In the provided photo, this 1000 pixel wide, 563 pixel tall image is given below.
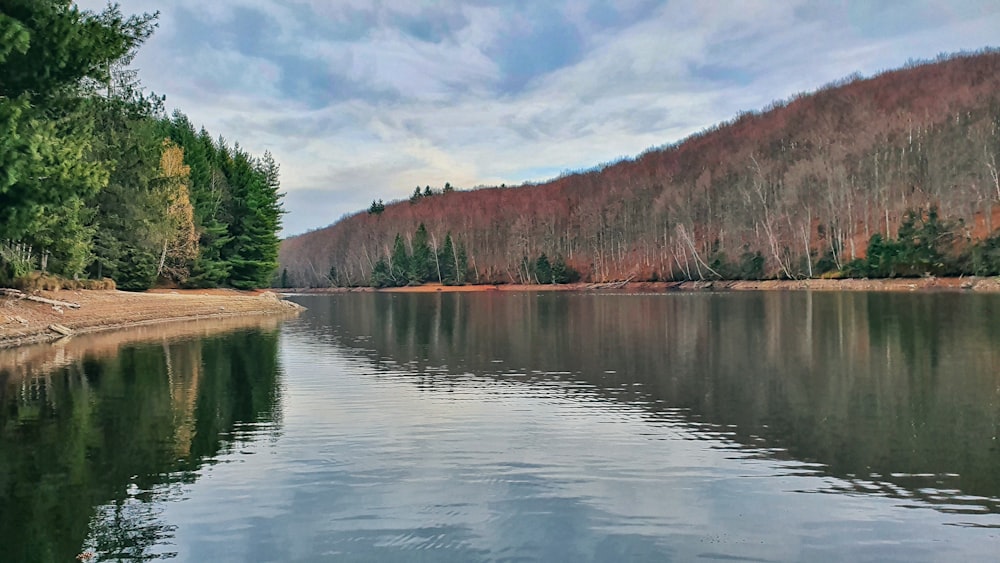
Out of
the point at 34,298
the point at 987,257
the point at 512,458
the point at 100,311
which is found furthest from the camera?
the point at 987,257

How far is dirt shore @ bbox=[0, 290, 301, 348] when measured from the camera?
31047mm

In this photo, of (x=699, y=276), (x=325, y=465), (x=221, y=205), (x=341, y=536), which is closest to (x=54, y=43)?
(x=325, y=465)

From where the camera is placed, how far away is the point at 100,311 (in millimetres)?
38562

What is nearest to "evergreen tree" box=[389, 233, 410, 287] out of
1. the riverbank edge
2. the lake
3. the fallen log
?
the riverbank edge

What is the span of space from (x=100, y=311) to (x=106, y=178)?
55.3 feet

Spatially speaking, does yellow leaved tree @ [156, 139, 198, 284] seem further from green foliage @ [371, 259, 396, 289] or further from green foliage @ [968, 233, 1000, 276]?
green foliage @ [371, 259, 396, 289]

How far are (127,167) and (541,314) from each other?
2815cm

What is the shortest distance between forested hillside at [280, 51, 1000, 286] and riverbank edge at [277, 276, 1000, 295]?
1786mm

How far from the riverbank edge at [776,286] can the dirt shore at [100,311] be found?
6323 centimetres

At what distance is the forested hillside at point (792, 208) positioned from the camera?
3410 inches

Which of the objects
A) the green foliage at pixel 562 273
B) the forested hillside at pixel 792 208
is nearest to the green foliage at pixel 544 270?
the forested hillside at pixel 792 208

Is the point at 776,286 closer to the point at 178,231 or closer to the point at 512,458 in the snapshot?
the point at 178,231

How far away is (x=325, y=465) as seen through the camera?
1137 cm

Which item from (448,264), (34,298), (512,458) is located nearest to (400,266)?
(448,264)
